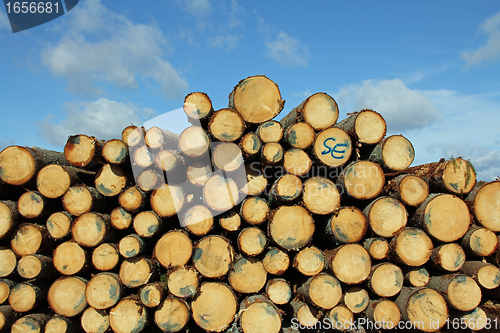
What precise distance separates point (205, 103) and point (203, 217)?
1.49 m

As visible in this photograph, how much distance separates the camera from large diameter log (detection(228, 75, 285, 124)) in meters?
3.67

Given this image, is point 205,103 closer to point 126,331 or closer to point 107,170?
point 107,170

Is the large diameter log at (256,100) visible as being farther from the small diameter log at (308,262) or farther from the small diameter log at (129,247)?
the small diameter log at (129,247)

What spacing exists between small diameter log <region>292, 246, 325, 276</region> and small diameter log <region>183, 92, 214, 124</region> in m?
2.16

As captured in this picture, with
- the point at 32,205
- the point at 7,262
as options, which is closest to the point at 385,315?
the point at 32,205

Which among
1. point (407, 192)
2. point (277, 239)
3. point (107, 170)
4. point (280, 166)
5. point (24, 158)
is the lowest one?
point (277, 239)

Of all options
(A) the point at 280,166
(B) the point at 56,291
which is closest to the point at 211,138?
(A) the point at 280,166

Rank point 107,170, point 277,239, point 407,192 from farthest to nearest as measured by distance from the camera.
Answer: point 107,170 < point 407,192 < point 277,239

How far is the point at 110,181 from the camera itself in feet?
12.1

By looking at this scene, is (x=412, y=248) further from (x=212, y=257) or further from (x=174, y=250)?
(x=174, y=250)

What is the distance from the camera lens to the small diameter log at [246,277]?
335cm

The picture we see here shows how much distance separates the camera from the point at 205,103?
3520mm

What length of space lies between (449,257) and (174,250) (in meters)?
3.51

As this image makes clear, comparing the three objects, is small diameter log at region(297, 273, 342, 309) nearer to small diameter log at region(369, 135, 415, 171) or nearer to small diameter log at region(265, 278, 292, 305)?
small diameter log at region(265, 278, 292, 305)
